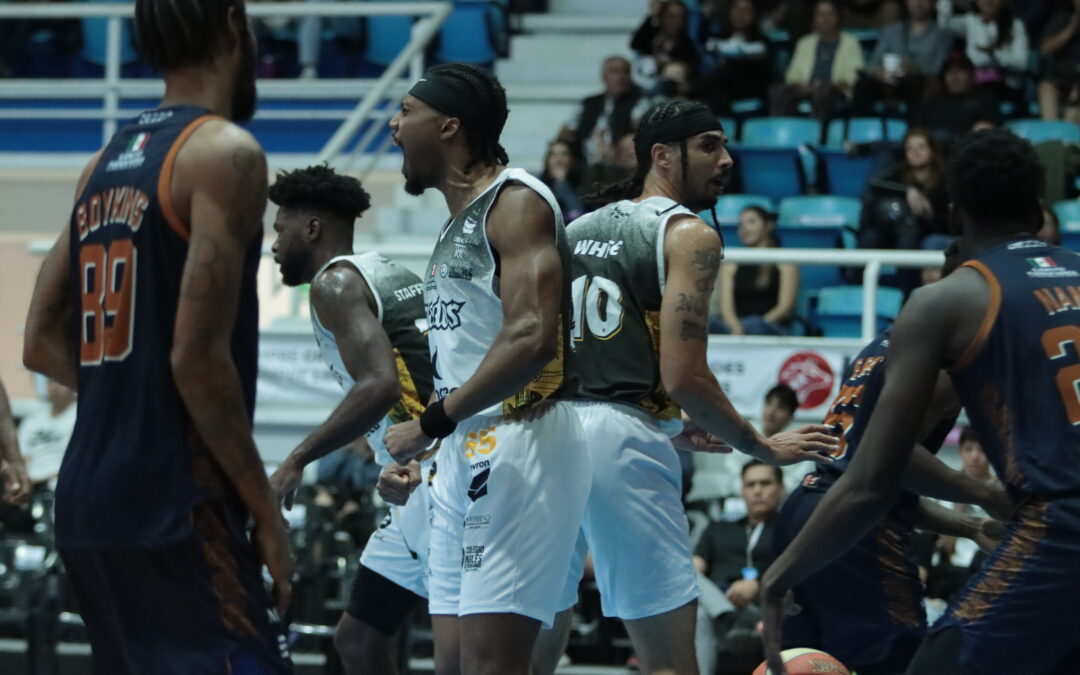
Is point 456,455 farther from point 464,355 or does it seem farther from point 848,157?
point 848,157

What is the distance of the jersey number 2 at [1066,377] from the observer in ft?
12.0

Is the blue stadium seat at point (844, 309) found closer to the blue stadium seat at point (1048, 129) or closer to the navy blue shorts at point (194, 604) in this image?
the blue stadium seat at point (1048, 129)

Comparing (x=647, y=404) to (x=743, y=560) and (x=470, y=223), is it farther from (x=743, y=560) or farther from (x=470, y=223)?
(x=743, y=560)

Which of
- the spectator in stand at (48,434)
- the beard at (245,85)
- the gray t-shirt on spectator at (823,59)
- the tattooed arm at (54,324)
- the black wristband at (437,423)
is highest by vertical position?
the beard at (245,85)

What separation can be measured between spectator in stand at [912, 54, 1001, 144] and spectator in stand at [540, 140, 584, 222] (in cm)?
287

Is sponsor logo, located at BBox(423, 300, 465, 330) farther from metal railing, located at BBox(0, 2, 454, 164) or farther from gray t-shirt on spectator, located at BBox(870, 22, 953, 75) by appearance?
gray t-shirt on spectator, located at BBox(870, 22, 953, 75)

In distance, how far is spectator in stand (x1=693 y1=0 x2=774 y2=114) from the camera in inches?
555

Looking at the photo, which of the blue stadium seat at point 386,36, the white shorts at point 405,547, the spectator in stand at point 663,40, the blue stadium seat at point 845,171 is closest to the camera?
the white shorts at point 405,547

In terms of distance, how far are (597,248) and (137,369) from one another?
87.6 inches

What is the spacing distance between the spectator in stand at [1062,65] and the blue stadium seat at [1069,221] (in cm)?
136

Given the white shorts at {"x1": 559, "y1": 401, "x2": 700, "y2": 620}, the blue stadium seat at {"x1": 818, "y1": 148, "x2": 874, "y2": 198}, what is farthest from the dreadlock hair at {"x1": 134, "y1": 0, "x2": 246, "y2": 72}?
the blue stadium seat at {"x1": 818, "y1": 148, "x2": 874, "y2": 198}

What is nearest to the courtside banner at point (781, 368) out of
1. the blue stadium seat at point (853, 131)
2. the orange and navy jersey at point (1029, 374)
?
the blue stadium seat at point (853, 131)

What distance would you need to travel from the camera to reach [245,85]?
3549mm

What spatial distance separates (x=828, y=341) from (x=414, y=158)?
562cm
